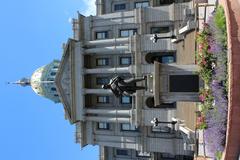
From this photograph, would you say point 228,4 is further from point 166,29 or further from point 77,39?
point 77,39

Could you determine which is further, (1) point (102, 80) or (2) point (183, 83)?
(1) point (102, 80)

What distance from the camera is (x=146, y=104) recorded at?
50250mm

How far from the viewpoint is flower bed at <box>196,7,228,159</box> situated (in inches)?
1126

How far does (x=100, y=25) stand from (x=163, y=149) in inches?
555

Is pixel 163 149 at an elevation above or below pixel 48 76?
below

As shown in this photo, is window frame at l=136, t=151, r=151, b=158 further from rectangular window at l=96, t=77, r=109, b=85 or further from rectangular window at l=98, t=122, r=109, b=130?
rectangular window at l=96, t=77, r=109, b=85

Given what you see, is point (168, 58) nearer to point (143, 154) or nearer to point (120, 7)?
point (120, 7)

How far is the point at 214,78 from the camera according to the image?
30500 millimetres

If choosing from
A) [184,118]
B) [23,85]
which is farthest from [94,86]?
[23,85]

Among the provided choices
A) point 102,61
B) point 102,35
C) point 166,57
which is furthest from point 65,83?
point 166,57

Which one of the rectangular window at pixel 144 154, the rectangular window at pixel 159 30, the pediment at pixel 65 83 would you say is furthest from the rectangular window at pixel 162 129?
the rectangular window at pixel 159 30

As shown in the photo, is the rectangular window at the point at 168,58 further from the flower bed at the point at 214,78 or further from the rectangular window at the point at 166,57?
the flower bed at the point at 214,78

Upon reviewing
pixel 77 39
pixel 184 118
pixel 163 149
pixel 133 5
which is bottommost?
pixel 163 149

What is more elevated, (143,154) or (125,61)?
(125,61)
